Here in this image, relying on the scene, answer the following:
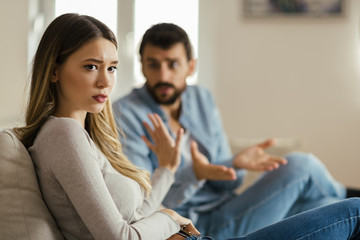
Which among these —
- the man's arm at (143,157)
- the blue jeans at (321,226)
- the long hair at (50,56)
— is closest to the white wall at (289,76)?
the man's arm at (143,157)

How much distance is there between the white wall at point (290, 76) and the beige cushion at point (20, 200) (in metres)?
2.93

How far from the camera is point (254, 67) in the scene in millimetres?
3934

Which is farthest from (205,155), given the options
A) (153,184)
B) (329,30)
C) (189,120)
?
(329,30)

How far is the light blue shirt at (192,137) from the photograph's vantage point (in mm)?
2033

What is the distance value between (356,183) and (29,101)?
10.3ft

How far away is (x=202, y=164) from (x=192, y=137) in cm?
29

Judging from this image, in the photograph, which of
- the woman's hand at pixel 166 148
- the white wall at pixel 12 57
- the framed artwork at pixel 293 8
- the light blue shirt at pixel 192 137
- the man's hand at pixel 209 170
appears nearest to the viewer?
the woman's hand at pixel 166 148

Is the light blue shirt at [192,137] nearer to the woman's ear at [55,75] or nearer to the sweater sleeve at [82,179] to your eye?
the woman's ear at [55,75]

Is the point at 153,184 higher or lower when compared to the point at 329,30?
lower

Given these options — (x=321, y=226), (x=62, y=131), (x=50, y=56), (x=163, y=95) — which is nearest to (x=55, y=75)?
(x=50, y=56)

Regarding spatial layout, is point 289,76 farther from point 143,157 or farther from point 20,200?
point 20,200

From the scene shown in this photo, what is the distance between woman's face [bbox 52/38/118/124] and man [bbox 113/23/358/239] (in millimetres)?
639

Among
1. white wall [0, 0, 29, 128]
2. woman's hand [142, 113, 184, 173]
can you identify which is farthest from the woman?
white wall [0, 0, 29, 128]

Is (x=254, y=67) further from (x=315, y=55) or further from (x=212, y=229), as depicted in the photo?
(x=212, y=229)
